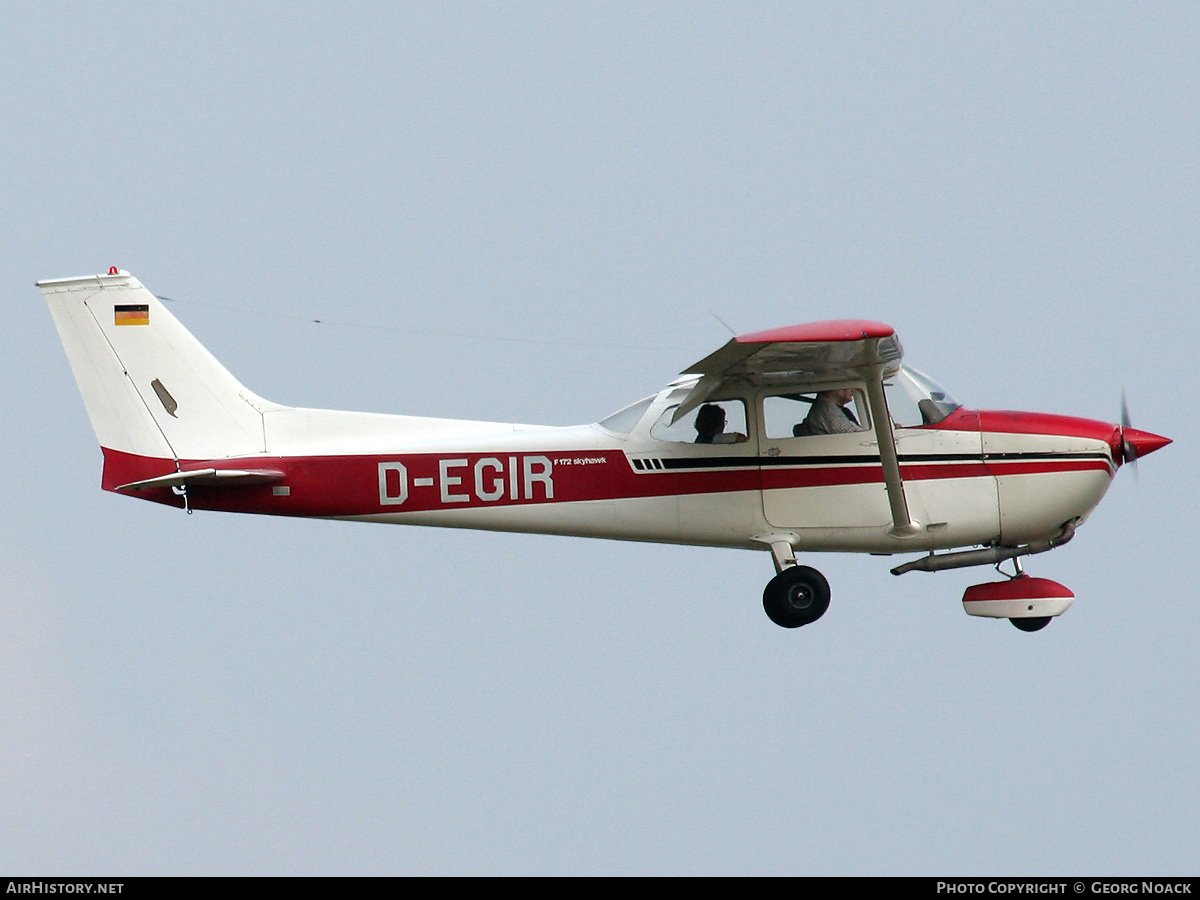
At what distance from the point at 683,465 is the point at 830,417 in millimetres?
1311

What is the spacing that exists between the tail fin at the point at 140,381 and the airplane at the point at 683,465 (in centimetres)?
1

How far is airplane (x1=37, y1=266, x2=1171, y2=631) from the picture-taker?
1298cm

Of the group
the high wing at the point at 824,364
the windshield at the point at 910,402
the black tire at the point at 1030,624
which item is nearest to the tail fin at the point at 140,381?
the high wing at the point at 824,364

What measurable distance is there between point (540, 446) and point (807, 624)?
8.97ft

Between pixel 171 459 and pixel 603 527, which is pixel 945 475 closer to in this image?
pixel 603 527

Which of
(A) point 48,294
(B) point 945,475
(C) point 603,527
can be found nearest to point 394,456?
(C) point 603,527

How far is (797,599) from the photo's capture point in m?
13.0

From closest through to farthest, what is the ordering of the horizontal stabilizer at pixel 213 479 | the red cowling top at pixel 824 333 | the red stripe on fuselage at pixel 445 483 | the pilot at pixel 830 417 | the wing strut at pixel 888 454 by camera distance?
the red cowling top at pixel 824 333
the wing strut at pixel 888 454
the horizontal stabilizer at pixel 213 479
the pilot at pixel 830 417
the red stripe on fuselage at pixel 445 483

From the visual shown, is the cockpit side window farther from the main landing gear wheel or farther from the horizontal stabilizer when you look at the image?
the horizontal stabilizer

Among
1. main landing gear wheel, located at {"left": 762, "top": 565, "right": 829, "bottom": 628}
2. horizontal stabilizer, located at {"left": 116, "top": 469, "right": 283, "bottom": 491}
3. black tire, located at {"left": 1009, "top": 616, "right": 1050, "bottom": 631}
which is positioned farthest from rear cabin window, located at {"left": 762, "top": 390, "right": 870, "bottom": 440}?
horizontal stabilizer, located at {"left": 116, "top": 469, "right": 283, "bottom": 491}

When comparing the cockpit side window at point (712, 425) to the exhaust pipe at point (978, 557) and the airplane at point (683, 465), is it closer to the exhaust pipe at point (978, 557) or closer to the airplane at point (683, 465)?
the airplane at point (683, 465)

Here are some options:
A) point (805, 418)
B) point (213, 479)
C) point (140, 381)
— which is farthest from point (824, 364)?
point (140, 381)

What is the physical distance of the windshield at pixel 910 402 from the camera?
13047 mm

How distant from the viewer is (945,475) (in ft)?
42.7
